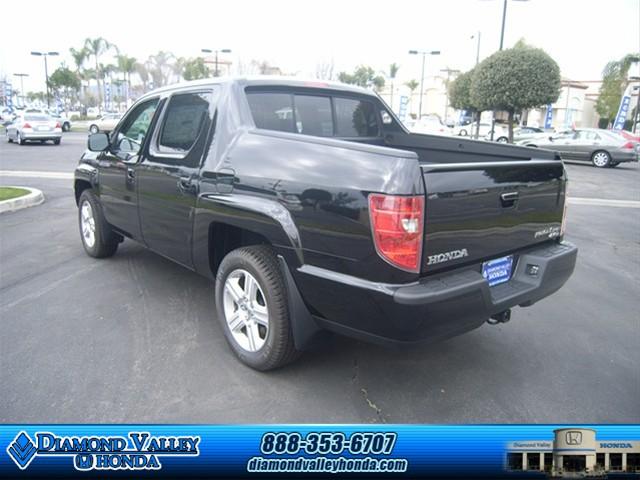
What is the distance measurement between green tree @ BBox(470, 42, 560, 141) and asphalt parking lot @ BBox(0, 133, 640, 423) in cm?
1901

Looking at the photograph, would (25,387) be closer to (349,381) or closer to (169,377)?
(169,377)

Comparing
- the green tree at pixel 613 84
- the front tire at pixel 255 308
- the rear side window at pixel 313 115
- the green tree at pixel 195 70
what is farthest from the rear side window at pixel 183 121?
the green tree at pixel 195 70

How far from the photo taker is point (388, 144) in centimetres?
467

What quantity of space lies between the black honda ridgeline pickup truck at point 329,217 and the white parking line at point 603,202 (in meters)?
8.13

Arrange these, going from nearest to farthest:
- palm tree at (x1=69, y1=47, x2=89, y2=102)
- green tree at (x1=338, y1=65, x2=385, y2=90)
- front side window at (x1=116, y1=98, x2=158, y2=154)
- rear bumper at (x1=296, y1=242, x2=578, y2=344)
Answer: rear bumper at (x1=296, y1=242, x2=578, y2=344), front side window at (x1=116, y1=98, x2=158, y2=154), palm tree at (x1=69, y1=47, x2=89, y2=102), green tree at (x1=338, y1=65, x2=385, y2=90)

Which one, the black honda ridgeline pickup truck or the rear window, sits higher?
the rear window

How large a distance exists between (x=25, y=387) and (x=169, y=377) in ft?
2.84

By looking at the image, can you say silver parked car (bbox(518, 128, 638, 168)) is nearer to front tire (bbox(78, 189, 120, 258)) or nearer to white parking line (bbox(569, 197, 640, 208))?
white parking line (bbox(569, 197, 640, 208))

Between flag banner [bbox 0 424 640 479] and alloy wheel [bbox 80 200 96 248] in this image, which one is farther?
alloy wheel [bbox 80 200 96 248]

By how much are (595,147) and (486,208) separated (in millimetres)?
19995

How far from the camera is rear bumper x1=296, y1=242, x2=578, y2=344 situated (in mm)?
2531

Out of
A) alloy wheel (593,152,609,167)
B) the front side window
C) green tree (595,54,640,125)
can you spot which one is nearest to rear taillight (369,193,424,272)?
the front side window

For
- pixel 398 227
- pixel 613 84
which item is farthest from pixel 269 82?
pixel 613 84

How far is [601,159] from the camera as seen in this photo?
65.6 ft
